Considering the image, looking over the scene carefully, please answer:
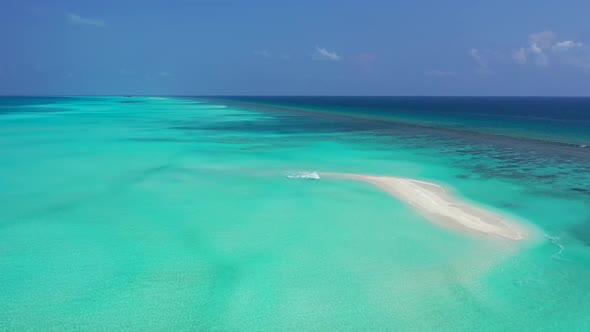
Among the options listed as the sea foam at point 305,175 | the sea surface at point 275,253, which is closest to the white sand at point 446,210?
the sea surface at point 275,253

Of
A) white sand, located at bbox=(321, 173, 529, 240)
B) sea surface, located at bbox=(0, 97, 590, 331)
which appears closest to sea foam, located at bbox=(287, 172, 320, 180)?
sea surface, located at bbox=(0, 97, 590, 331)

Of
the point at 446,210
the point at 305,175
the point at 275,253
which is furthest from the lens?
the point at 305,175

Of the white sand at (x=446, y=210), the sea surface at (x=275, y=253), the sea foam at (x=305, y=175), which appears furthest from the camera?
the sea foam at (x=305, y=175)

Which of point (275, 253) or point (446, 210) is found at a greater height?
point (446, 210)

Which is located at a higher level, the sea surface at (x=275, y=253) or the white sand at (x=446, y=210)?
the white sand at (x=446, y=210)

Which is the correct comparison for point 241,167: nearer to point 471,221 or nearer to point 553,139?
point 471,221

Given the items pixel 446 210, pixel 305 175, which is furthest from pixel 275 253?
pixel 305 175

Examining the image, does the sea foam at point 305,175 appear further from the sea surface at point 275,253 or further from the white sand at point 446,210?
the white sand at point 446,210

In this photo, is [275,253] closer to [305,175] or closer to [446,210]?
[446,210]

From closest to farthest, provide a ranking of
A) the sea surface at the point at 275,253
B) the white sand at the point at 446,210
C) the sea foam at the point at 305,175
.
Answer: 1. the sea surface at the point at 275,253
2. the white sand at the point at 446,210
3. the sea foam at the point at 305,175
